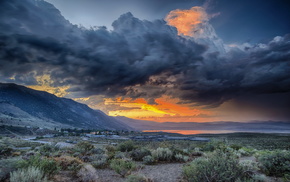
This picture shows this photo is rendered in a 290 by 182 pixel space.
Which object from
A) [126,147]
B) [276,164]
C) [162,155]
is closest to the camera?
[276,164]

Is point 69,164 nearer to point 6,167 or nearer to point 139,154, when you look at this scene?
point 6,167

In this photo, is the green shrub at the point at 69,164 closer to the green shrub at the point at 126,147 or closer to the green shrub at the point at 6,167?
the green shrub at the point at 6,167

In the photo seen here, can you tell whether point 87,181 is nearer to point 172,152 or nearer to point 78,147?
point 172,152

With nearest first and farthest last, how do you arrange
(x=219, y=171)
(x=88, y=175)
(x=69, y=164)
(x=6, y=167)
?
(x=219, y=171) < (x=6, y=167) < (x=88, y=175) < (x=69, y=164)

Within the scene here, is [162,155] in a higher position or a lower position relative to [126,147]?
higher

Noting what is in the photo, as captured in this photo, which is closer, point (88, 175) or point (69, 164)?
point (88, 175)

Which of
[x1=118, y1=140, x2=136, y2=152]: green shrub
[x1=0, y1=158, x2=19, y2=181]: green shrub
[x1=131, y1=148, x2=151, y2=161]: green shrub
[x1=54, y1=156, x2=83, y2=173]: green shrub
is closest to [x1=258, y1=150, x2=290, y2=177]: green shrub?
[x1=131, y1=148, x2=151, y2=161]: green shrub

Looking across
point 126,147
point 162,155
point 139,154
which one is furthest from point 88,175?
point 126,147

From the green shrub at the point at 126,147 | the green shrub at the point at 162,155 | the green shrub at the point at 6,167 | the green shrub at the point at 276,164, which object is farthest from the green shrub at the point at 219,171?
the green shrub at the point at 126,147

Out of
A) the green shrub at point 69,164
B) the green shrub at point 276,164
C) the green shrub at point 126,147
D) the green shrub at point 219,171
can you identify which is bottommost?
the green shrub at point 126,147

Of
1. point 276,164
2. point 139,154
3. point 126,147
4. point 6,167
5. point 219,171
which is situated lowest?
point 126,147

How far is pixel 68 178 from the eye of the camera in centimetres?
973

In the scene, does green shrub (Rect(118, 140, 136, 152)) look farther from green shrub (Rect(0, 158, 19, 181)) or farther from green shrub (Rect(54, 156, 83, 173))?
green shrub (Rect(0, 158, 19, 181))

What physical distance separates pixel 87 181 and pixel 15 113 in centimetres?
22490
